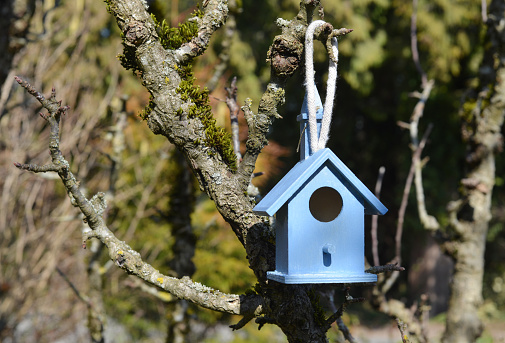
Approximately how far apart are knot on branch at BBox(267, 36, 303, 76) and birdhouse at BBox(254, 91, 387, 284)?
0.12 m

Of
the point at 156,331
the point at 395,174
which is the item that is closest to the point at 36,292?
the point at 156,331

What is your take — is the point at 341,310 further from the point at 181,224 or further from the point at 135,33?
the point at 181,224

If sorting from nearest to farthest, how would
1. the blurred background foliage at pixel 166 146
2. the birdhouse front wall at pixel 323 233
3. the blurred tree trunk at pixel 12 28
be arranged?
1. the birdhouse front wall at pixel 323 233
2. the blurred tree trunk at pixel 12 28
3. the blurred background foliage at pixel 166 146

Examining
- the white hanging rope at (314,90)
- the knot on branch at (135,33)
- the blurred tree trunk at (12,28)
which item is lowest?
the white hanging rope at (314,90)

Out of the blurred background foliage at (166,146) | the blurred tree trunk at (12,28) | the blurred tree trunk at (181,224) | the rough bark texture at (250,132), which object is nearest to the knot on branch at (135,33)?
the rough bark texture at (250,132)

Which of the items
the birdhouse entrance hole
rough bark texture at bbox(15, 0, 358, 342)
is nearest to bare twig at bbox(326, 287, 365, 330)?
rough bark texture at bbox(15, 0, 358, 342)

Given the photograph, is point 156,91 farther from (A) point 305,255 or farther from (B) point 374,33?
(B) point 374,33

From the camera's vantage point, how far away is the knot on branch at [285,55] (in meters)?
1.46

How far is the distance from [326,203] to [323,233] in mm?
188

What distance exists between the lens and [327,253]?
1.45m

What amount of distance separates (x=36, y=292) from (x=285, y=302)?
424 centimetres

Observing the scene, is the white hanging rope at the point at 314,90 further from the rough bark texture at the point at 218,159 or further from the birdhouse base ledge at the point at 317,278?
the birdhouse base ledge at the point at 317,278

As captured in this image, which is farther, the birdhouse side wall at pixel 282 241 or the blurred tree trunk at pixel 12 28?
the blurred tree trunk at pixel 12 28

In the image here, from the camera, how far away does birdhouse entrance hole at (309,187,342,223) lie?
1.62 metres
